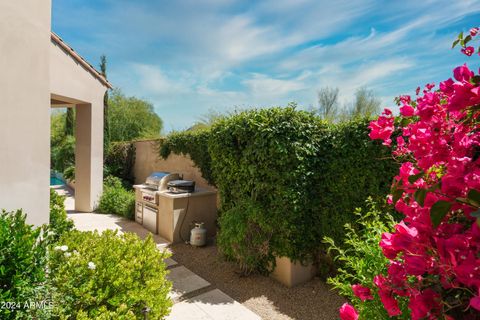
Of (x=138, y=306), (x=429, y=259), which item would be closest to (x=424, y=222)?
(x=429, y=259)

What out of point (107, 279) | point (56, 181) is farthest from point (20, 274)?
point (56, 181)

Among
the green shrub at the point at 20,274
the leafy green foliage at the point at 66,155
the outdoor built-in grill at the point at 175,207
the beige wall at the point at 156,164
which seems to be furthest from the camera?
the leafy green foliage at the point at 66,155

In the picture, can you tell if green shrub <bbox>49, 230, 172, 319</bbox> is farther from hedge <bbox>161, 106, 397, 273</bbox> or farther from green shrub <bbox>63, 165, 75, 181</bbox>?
green shrub <bbox>63, 165, 75, 181</bbox>

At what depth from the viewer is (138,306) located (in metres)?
3.07

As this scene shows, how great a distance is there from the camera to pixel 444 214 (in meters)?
0.86

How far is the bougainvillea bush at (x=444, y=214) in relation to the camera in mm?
899

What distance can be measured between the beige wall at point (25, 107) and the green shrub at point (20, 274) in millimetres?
1061

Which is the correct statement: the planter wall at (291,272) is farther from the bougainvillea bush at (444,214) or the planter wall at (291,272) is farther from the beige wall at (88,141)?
the beige wall at (88,141)

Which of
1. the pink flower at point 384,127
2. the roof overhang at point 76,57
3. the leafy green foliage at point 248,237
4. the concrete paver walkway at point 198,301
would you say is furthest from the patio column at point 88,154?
the pink flower at point 384,127

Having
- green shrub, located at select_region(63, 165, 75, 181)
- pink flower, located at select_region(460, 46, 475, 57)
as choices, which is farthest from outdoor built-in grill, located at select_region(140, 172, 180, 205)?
green shrub, located at select_region(63, 165, 75, 181)

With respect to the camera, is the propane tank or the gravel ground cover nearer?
the gravel ground cover

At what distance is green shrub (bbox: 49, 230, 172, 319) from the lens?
8.80 ft

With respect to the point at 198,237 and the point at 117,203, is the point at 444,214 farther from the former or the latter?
the point at 117,203

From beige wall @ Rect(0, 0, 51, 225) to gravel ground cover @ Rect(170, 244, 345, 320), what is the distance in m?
3.22
